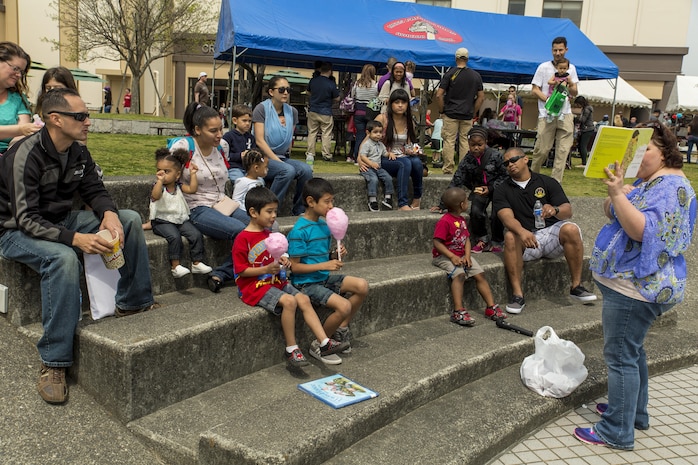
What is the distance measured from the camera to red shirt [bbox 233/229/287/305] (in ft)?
12.9

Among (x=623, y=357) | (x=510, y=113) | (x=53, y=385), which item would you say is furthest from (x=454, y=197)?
(x=510, y=113)

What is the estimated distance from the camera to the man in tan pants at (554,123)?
27.1ft

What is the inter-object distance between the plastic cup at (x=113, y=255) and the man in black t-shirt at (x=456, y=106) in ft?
20.4

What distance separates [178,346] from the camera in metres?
3.30

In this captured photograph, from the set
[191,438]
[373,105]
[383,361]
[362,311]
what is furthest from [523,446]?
[373,105]

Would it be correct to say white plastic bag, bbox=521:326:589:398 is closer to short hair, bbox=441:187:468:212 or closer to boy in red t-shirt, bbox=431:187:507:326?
boy in red t-shirt, bbox=431:187:507:326

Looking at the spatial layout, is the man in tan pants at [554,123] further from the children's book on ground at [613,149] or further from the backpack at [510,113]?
the backpack at [510,113]

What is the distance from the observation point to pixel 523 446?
3.73 meters

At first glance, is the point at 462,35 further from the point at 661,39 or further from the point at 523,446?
the point at 661,39

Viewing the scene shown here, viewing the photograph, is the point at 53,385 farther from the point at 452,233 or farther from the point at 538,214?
the point at 538,214

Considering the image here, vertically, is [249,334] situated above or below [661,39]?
below

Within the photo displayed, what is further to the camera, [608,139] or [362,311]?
[362,311]

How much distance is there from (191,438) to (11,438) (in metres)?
0.85

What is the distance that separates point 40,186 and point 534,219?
4.42 metres
